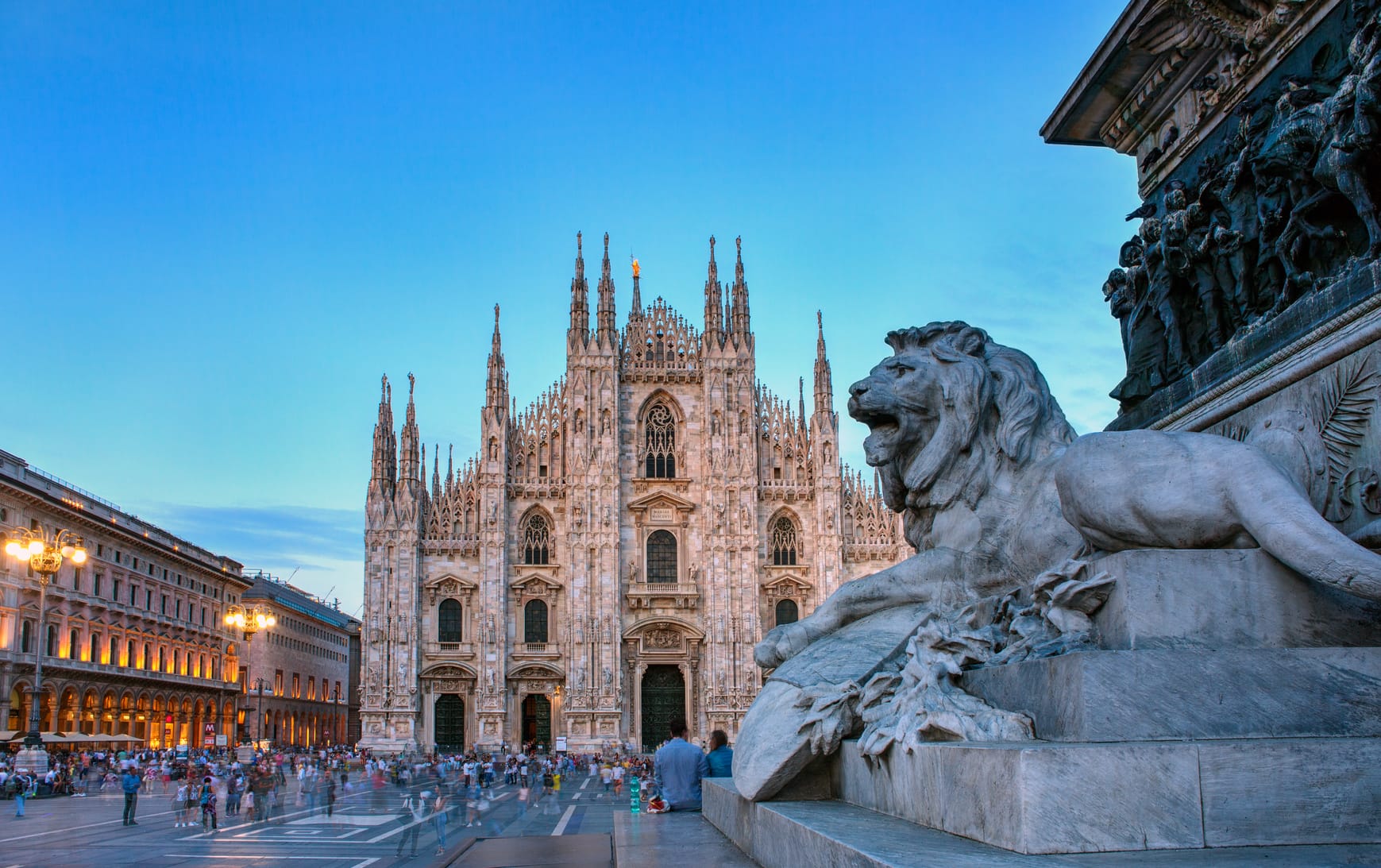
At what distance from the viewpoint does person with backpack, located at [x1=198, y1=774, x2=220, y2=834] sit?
15.3 metres

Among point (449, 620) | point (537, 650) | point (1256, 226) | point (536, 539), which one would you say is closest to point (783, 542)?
point (536, 539)

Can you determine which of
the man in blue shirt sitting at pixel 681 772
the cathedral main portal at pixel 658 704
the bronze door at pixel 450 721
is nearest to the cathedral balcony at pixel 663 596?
the cathedral main portal at pixel 658 704

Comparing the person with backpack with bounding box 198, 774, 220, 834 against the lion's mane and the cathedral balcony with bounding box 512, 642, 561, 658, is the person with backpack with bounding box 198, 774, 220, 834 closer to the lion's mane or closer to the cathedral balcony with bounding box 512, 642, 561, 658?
the lion's mane

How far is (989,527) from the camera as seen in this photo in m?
3.46

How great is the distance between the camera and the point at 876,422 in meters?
3.67

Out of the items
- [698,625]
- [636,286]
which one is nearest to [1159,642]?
[698,625]

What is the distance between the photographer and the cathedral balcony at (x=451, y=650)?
3139cm

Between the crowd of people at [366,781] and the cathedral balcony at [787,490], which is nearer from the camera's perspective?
the crowd of people at [366,781]

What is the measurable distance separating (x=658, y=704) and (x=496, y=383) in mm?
10167

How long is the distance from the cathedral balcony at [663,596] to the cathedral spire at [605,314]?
7.03 m

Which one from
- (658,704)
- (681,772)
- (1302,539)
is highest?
(1302,539)

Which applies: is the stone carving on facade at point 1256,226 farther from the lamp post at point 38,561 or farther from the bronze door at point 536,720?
the bronze door at point 536,720

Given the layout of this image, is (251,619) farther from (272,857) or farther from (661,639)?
(272,857)

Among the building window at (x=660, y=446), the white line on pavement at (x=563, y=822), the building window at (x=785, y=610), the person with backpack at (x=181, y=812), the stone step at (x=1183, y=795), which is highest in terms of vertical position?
the building window at (x=660, y=446)
